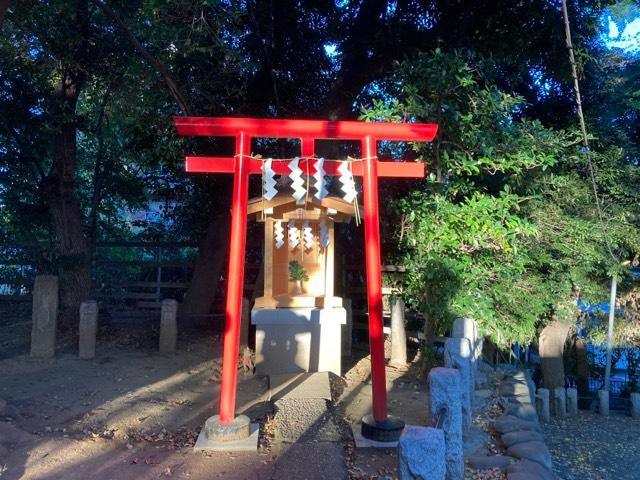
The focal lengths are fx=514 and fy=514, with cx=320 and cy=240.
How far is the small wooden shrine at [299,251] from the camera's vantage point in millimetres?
6871

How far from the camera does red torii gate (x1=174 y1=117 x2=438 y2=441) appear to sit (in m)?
4.91

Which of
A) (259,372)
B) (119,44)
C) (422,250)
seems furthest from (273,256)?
(119,44)

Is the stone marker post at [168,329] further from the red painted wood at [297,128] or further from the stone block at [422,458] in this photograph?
the stone block at [422,458]

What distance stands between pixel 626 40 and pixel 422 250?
8.11 m

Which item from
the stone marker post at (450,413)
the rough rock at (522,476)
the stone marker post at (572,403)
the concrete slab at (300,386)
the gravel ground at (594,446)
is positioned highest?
the stone marker post at (450,413)

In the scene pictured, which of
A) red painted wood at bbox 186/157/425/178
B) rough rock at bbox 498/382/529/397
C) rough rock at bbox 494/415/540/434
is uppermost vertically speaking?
red painted wood at bbox 186/157/425/178

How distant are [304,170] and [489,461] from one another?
10.6 ft

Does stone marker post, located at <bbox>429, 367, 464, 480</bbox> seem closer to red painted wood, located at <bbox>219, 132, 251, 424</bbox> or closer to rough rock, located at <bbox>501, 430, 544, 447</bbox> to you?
rough rock, located at <bbox>501, 430, 544, 447</bbox>

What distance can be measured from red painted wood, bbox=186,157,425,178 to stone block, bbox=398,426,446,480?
3238mm

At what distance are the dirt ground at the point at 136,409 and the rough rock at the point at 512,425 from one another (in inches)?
10.6

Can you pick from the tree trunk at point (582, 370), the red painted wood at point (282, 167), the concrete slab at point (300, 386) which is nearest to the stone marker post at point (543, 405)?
the tree trunk at point (582, 370)

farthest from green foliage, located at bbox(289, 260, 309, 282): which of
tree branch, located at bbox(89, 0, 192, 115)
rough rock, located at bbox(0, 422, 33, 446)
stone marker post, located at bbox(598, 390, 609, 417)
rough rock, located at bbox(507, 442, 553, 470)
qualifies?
stone marker post, located at bbox(598, 390, 609, 417)

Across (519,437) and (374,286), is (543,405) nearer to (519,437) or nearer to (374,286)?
(519,437)

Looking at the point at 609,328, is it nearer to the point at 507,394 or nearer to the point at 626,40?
the point at 507,394
